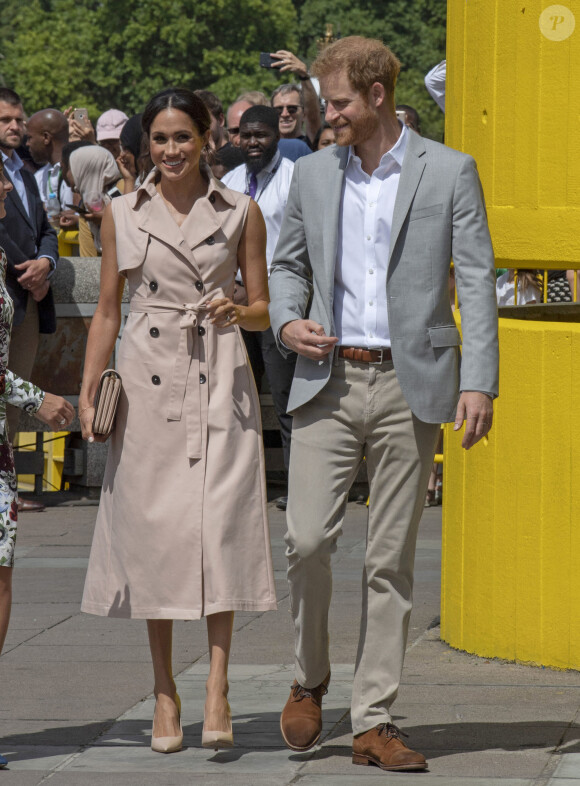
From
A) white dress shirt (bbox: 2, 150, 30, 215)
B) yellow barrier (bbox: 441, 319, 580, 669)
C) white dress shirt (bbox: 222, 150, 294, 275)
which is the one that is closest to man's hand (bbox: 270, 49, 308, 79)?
white dress shirt (bbox: 222, 150, 294, 275)

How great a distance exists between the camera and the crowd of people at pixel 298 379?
471 centimetres

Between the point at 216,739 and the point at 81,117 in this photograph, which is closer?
the point at 216,739

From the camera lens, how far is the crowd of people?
471 centimetres

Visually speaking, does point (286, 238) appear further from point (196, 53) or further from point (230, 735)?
point (196, 53)

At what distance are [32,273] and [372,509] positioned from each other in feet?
17.3

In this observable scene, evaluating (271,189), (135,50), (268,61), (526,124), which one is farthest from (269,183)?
(135,50)

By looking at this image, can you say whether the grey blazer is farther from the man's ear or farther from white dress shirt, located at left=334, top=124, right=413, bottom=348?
the man's ear

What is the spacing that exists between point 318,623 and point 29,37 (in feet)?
197

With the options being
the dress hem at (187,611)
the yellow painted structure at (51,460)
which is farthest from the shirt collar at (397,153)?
the yellow painted structure at (51,460)

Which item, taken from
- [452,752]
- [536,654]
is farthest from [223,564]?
[536,654]

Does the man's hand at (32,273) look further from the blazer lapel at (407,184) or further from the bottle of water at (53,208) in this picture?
the blazer lapel at (407,184)

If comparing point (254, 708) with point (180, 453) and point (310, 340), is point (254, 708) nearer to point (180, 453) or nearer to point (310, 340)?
point (180, 453)

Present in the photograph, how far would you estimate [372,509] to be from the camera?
4836 millimetres

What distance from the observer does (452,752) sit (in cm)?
483
